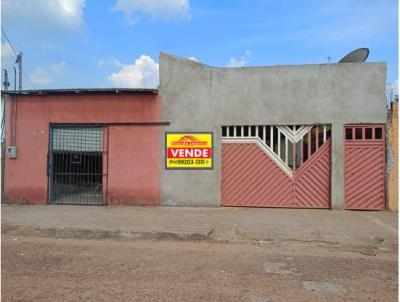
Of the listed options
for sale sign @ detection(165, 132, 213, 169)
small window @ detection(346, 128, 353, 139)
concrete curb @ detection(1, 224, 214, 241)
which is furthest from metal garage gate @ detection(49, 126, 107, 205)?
small window @ detection(346, 128, 353, 139)

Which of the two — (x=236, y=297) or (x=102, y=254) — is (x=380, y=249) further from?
(x=102, y=254)

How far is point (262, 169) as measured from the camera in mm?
11641

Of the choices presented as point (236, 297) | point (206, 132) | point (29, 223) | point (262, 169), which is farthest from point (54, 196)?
point (236, 297)

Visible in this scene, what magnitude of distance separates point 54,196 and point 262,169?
627cm

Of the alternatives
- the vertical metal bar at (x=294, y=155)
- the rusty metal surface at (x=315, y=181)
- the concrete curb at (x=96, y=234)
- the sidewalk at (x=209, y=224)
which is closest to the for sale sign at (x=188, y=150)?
the sidewalk at (x=209, y=224)

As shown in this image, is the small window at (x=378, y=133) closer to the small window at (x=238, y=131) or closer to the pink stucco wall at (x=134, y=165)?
the small window at (x=238, y=131)

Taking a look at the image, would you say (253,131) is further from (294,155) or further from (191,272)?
(191,272)

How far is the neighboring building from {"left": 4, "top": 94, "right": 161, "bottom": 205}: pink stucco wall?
30 millimetres

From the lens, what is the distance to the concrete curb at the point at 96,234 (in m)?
8.12

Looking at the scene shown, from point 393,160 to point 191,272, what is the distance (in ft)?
25.2

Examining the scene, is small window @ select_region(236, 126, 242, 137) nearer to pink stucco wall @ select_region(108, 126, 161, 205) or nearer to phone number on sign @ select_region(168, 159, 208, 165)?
phone number on sign @ select_region(168, 159, 208, 165)

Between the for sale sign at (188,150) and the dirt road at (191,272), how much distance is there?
4155mm

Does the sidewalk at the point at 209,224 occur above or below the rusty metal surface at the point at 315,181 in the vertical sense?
below

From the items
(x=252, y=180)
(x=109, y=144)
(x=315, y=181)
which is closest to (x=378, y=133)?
(x=315, y=181)
